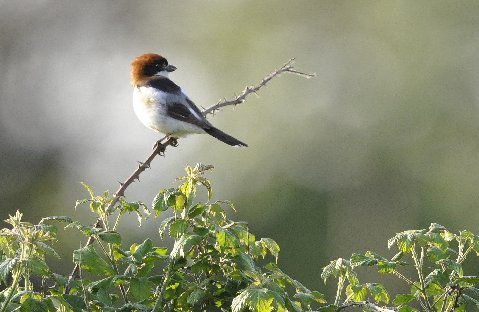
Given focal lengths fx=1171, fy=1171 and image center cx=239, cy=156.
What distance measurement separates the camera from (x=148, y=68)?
7.69m

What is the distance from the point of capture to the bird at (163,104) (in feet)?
22.5

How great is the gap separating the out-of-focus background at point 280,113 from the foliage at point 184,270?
9.20 m

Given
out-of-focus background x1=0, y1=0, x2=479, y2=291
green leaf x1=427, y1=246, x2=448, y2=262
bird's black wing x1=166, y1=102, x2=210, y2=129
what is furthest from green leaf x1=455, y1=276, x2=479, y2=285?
out-of-focus background x1=0, y1=0, x2=479, y2=291

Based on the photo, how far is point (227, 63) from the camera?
2069 centimetres

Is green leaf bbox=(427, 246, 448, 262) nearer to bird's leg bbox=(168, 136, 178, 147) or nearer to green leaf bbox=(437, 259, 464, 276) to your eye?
green leaf bbox=(437, 259, 464, 276)

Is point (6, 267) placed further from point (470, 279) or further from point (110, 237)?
point (470, 279)

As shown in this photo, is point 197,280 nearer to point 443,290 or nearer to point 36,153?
point 443,290

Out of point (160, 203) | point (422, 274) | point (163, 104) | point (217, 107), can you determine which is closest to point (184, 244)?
point (160, 203)

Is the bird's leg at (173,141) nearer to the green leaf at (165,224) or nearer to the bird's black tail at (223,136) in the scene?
the bird's black tail at (223,136)

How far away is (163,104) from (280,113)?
13056 millimetres

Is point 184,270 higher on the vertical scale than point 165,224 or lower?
lower

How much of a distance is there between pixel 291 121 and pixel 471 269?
7774 mm

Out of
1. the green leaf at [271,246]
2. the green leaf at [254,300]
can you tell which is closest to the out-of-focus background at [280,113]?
the green leaf at [271,246]

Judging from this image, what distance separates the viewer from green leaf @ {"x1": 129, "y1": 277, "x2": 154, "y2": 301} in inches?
109
